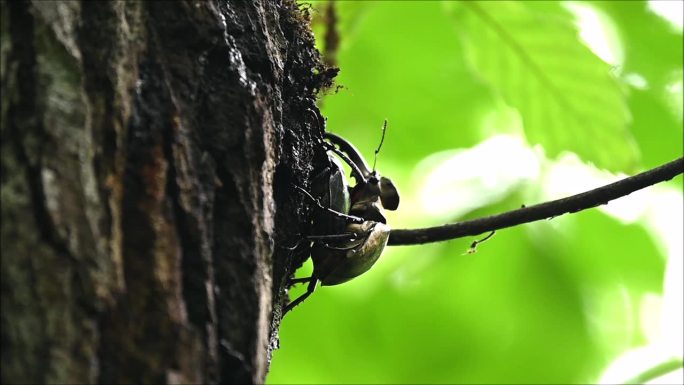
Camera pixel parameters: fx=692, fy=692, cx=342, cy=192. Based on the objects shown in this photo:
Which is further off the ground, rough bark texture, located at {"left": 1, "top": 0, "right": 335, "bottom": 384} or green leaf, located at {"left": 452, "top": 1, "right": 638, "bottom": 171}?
rough bark texture, located at {"left": 1, "top": 0, "right": 335, "bottom": 384}

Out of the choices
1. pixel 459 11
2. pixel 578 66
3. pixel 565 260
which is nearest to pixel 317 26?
pixel 459 11

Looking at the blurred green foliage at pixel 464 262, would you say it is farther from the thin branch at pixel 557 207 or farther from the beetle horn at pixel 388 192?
the thin branch at pixel 557 207

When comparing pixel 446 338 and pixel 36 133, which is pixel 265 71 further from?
pixel 446 338

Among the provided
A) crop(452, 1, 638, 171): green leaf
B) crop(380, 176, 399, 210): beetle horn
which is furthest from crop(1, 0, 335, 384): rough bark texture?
crop(452, 1, 638, 171): green leaf

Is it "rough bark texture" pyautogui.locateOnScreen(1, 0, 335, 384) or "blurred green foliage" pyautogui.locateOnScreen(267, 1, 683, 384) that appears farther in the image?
"blurred green foliage" pyautogui.locateOnScreen(267, 1, 683, 384)

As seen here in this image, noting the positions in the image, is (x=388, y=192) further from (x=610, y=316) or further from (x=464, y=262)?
(x=610, y=316)

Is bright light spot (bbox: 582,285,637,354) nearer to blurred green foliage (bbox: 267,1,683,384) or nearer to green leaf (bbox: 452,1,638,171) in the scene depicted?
blurred green foliage (bbox: 267,1,683,384)
